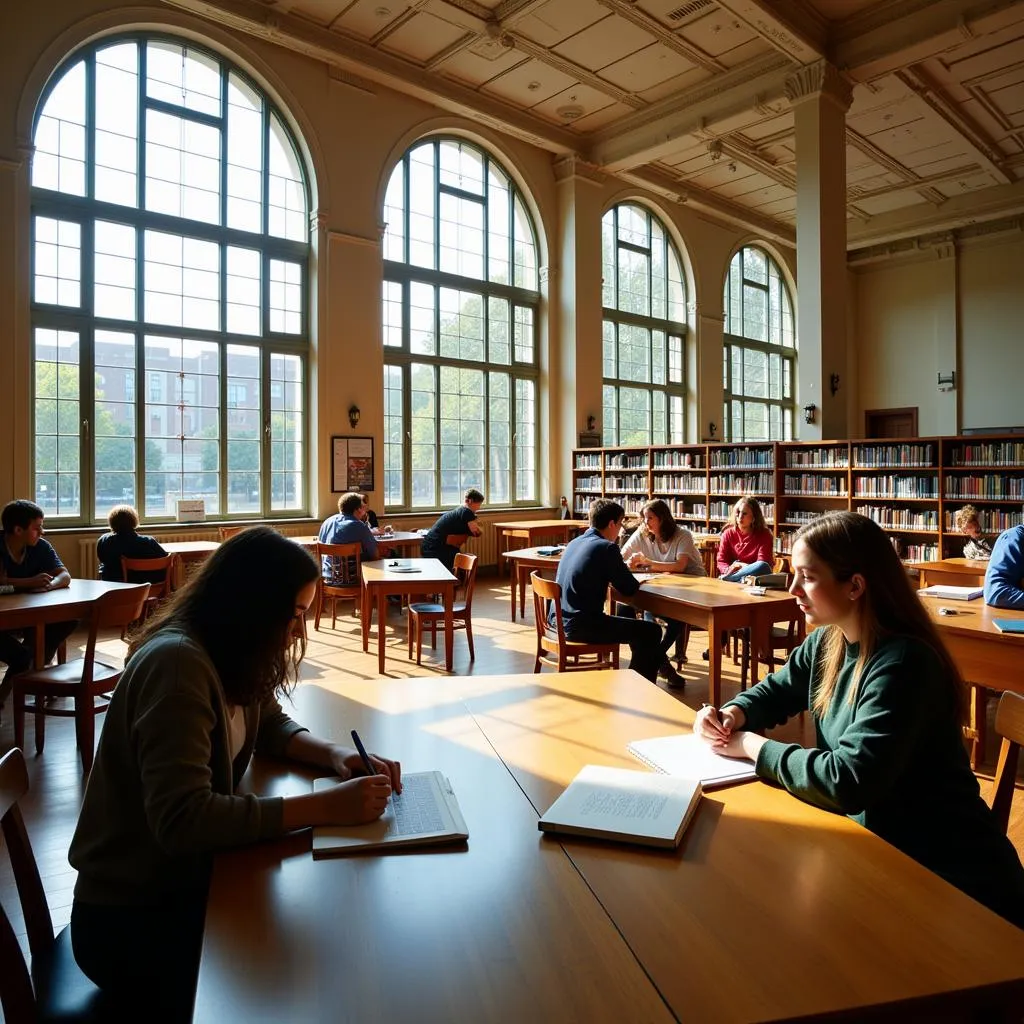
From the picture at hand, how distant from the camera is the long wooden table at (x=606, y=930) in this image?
936 mm

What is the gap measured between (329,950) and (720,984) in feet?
1.67

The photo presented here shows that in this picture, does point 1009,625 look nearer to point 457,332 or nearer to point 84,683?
point 84,683

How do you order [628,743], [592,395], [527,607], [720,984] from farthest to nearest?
[592,395]
[527,607]
[628,743]
[720,984]

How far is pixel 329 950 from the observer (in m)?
1.04

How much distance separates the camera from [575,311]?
35.1 ft

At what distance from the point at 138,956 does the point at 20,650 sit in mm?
3426

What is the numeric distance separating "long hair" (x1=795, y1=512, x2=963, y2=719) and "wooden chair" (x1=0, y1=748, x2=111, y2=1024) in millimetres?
1532

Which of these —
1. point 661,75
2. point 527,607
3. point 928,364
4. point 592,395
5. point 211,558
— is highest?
point 661,75

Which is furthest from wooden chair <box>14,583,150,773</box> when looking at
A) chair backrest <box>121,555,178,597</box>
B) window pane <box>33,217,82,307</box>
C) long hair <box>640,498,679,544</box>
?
window pane <box>33,217,82,307</box>

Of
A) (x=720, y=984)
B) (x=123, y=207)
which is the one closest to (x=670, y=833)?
(x=720, y=984)

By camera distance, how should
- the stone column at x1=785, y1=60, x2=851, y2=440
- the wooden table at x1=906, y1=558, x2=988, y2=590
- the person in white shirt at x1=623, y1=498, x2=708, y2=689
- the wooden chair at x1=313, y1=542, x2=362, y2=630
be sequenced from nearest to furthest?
the wooden table at x1=906, y1=558, x2=988, y2=590, the person in white shirt at x1=623, y1=498, x2=708, y2=689, the wooden chair at x1=313, y1=542, x2=362, y2=630, the stone column at x1=785, y1=60, x2=851, y2=440

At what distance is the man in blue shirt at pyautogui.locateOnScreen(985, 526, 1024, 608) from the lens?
352cm

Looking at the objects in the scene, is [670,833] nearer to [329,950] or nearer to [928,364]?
[329,950]

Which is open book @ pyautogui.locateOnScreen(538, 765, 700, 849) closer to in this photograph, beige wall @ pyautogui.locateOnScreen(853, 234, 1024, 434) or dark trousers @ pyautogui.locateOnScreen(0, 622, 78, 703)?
dark trousers @ pyautogui.locateOnScreen(0, 622, 78, 703)
